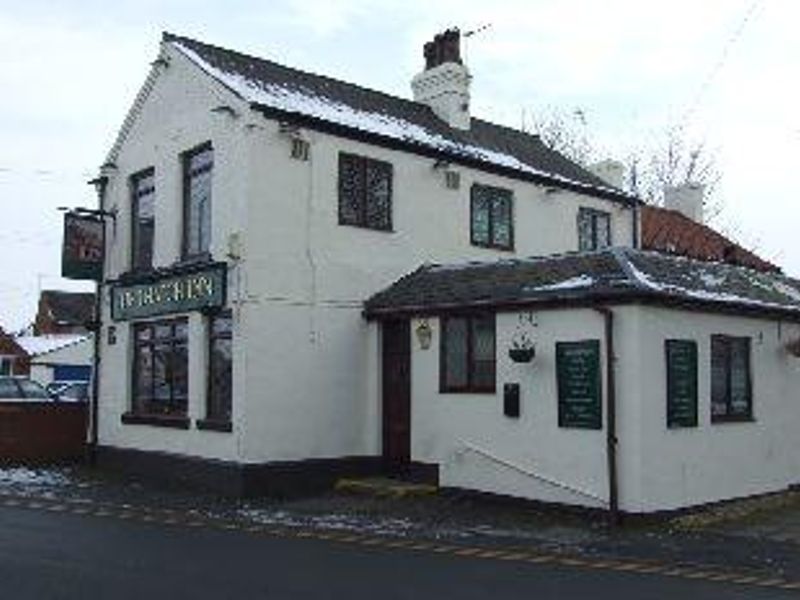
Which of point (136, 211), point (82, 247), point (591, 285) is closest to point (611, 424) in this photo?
point (591, 285)

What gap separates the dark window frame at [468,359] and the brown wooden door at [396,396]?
1.06 meters

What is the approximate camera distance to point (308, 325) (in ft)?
63.3

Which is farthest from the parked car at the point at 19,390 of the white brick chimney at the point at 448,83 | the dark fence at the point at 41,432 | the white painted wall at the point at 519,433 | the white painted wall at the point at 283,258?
the white painted wall at the point at 519,433

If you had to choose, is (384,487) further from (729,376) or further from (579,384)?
A: (729,376)

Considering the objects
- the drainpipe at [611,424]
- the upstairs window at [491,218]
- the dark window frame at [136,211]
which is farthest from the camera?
the upstairs window at [491,218]

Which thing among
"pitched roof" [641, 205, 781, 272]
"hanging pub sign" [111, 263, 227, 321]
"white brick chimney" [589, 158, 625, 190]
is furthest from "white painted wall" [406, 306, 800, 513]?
"pitched roof" [641, 205, 781, 272]

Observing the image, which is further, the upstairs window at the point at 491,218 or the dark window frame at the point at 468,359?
the upstairs window at the point at 491,218

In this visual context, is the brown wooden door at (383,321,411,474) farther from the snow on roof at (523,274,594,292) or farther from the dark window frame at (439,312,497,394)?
the snow on roof at (523,274,594,292)

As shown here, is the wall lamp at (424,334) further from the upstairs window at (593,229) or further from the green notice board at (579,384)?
the upstairs window at (593,229)

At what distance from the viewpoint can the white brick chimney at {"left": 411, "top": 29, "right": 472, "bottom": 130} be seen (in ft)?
81.7

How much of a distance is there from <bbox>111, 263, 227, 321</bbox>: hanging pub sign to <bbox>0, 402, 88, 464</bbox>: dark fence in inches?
116

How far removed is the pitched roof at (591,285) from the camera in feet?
52.2

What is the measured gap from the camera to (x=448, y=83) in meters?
25.0

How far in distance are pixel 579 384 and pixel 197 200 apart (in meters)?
8.48
